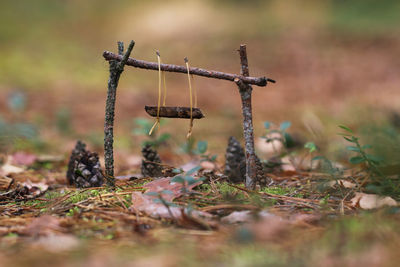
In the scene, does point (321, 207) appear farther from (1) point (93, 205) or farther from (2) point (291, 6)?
(2) point (291, 6)

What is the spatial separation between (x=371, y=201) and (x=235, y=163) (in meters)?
0.88

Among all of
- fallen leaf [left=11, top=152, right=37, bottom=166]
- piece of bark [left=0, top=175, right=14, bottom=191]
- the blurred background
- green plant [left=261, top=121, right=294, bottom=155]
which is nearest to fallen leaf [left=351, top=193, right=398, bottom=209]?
the blurred background

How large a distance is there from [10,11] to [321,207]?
1199 centimetres

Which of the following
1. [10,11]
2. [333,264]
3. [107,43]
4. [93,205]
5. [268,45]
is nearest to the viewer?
[333,264]

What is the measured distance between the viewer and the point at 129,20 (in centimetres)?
1172

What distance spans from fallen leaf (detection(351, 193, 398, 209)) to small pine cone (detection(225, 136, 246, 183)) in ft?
2.35

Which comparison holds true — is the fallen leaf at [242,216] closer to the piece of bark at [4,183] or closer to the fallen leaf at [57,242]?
the fallen leaf at [57,242]

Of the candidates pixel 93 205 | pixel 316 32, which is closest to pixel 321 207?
pixel 93 205

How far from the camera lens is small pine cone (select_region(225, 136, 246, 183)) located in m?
2.19

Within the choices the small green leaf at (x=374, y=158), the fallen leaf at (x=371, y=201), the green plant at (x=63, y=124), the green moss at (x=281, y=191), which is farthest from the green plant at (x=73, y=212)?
the green plant at (x=63, y=124)

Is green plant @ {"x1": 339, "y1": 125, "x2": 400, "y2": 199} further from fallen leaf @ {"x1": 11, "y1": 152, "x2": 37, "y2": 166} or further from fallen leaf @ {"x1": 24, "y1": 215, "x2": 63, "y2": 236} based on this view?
fallen leaf @ {"x1": 11, "y1": 152, "x2": 37, "y2": 166}

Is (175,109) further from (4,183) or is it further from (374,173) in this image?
(4,183)

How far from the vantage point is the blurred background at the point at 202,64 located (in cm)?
462

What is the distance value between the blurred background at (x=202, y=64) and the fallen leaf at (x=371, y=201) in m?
0.61
